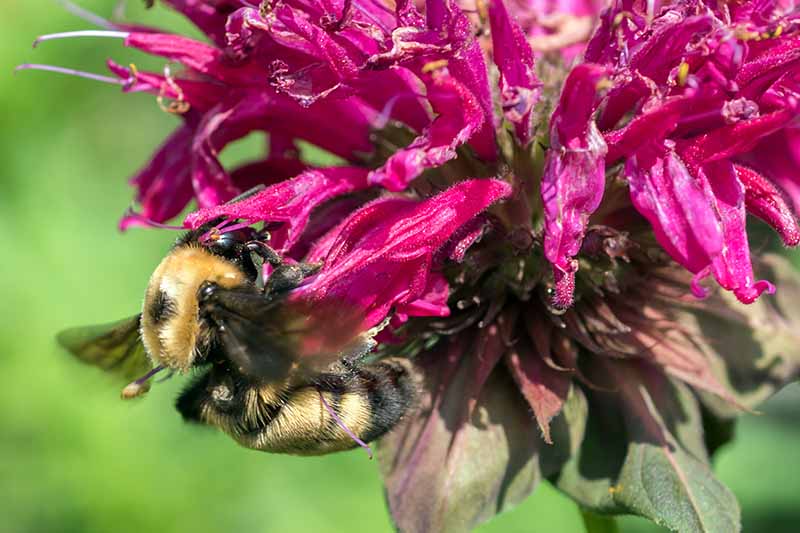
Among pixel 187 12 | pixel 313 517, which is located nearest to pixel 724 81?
pixel 187 12

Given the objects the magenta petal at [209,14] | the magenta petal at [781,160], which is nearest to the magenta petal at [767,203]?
the magenta petal at [781,160]

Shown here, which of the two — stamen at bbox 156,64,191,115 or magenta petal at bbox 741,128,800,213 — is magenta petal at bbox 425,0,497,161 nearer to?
magenta petal at bbox 741,128,800,213

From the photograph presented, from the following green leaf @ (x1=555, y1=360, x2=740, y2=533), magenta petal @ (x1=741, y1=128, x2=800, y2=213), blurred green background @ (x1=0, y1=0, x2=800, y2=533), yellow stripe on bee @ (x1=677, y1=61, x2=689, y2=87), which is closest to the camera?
yellow stripe on bee @ (x1=677, y1=61, x2=689, y2=87)

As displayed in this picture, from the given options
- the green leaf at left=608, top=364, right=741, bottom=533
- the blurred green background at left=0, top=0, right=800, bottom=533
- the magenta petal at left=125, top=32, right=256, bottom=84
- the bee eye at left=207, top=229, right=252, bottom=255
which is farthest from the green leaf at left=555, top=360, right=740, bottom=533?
the blurred green background at left=0, top=0, right=800, bottom=533

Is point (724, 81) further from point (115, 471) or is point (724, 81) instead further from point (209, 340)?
point (115, 471)

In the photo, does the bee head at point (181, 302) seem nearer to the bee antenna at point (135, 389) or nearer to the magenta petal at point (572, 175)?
the bee antenna at point (135, 389)

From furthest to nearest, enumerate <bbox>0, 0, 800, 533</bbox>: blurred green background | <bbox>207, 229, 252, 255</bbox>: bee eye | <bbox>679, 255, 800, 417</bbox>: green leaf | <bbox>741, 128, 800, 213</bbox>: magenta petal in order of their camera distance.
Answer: <bbox>0, 0, 800, 533</bbox>: blurred green background
<bbox>679, 255, 800, 417</bbox>: green leaf
<bbox>741, 128, 800, 213</bbox>: magenta petal
<bbox>207, 229, 252, 255</bbox>: bee eye
